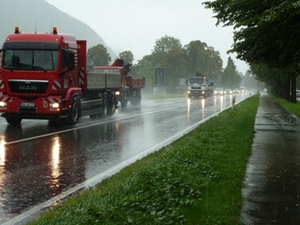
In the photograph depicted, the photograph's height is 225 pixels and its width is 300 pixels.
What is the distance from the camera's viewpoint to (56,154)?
12.2 metres

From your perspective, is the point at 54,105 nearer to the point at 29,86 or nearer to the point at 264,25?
the point at 29,86

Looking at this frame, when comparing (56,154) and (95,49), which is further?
(95,49)

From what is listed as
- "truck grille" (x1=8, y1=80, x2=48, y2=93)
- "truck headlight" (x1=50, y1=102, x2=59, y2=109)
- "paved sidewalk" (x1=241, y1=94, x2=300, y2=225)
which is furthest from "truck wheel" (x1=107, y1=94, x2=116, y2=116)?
"paved sidewalk" (x1=241, y1=94, x2=300, y2=225)

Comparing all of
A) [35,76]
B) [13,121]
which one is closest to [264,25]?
[35,76]

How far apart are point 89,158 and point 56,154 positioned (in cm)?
96

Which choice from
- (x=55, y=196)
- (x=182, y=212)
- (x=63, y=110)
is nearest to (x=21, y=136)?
(x=63, y=110)

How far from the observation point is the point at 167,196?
686cm

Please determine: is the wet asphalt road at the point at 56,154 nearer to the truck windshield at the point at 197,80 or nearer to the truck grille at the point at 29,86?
the truck grille at the point at 29,86

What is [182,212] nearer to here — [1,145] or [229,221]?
[229,221]

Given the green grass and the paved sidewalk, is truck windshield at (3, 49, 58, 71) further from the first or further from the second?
the green grass

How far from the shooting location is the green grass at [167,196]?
585cm

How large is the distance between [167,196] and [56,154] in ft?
19.3

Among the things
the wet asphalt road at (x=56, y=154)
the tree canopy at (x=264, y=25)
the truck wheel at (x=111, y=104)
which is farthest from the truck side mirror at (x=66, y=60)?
the truck wheel at (x=111, y=104)

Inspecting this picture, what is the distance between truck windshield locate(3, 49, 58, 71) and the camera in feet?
62.6
